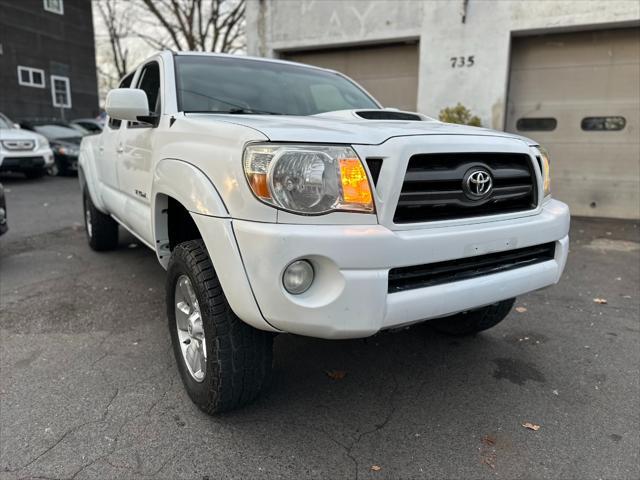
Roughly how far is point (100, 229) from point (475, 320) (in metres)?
4.02

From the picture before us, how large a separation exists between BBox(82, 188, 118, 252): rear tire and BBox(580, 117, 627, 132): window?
7061 millimetres

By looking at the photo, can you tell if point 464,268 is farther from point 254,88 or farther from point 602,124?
point 602,124

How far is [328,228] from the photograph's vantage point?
1.89m

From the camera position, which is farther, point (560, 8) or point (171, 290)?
point (560, 8)

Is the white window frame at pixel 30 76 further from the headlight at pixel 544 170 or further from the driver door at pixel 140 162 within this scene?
the headlight at pixel 544 170

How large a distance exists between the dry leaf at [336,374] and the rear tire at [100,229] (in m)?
3.47

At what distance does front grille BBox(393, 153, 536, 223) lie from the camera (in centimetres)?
209

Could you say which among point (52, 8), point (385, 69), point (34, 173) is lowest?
point (34, 173)

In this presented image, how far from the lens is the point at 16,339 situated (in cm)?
334

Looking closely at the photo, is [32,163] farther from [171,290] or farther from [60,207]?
[171,290]

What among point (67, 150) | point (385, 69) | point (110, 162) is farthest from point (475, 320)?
point (67, 150)

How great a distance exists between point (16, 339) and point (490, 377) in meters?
3.06

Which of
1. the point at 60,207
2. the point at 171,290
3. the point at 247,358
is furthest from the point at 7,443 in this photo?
the point at 60,207

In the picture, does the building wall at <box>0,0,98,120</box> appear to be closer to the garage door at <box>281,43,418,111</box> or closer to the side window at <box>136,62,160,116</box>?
the garage door at <box>281,43,418,111</box>
